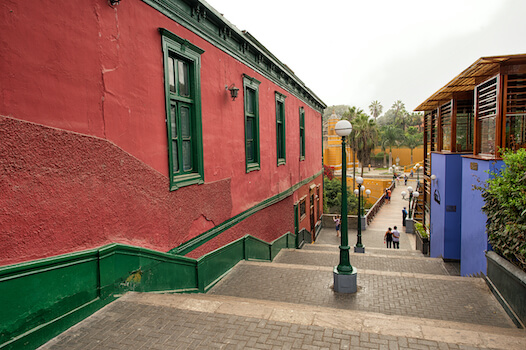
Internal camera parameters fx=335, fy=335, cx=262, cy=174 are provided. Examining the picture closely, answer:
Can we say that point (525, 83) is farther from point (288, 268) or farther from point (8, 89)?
point (8, 89)

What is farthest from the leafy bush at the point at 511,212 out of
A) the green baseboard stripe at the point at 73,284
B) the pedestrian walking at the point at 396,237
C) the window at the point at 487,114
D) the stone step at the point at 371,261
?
the pedestrian walking at the point at 396,237

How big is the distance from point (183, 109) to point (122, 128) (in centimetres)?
201

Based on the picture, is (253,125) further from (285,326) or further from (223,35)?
(285,326)

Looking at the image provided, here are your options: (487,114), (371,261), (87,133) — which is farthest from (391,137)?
(87,133)

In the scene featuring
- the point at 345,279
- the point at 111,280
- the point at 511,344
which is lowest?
the point at 345,279

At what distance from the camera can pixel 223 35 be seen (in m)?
8.33

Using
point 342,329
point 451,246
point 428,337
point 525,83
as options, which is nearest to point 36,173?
point 342,329

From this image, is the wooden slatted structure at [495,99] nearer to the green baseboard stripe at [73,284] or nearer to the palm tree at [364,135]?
the green baseboard stripe at [73,284]

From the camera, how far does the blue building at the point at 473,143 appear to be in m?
7.96

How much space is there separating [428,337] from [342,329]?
0.99 meters

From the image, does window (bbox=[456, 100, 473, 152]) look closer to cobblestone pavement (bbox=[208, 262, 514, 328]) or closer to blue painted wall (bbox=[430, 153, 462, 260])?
blue painted wall (bbox=[430, 153, 462, 260])

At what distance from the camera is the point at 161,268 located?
5.70 m

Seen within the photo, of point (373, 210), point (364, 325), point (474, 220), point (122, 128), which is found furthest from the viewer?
point (373, 210)

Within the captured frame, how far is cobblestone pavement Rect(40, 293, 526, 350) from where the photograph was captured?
150 inches
